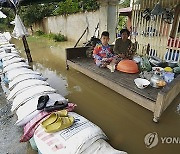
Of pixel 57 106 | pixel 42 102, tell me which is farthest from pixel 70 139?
pixel 42 102

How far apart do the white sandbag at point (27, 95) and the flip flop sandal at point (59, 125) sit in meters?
0.85

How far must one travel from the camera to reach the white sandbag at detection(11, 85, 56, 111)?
8.40ft

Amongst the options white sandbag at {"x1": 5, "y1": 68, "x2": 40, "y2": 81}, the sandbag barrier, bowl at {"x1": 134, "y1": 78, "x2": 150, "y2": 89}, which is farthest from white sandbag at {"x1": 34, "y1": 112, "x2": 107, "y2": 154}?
white sandbag at {"x1": 5, "y1": 68, "x2": 40, "y2": 81}

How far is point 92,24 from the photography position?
9.76m

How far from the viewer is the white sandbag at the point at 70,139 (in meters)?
1.67

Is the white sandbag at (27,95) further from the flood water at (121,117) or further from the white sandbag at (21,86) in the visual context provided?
the flood water at (121,117)

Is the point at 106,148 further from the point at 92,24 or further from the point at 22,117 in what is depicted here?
the point at 92,24

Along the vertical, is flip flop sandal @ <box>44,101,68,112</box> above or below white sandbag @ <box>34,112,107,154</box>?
above

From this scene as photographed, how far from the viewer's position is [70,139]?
175 cm

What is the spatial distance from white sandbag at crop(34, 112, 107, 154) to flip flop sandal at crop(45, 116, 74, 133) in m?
0.03

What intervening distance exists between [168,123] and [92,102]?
149cm

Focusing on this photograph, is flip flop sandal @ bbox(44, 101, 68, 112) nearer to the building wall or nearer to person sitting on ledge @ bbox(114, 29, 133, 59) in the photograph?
person sitting on ledge @ bbox(114, 29, 133, 59)

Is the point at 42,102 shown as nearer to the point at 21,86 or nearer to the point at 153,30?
the point at 21,86

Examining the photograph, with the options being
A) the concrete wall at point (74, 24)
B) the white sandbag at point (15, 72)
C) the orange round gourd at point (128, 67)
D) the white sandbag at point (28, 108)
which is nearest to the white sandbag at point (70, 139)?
the white sandbag at point (28, 108)
